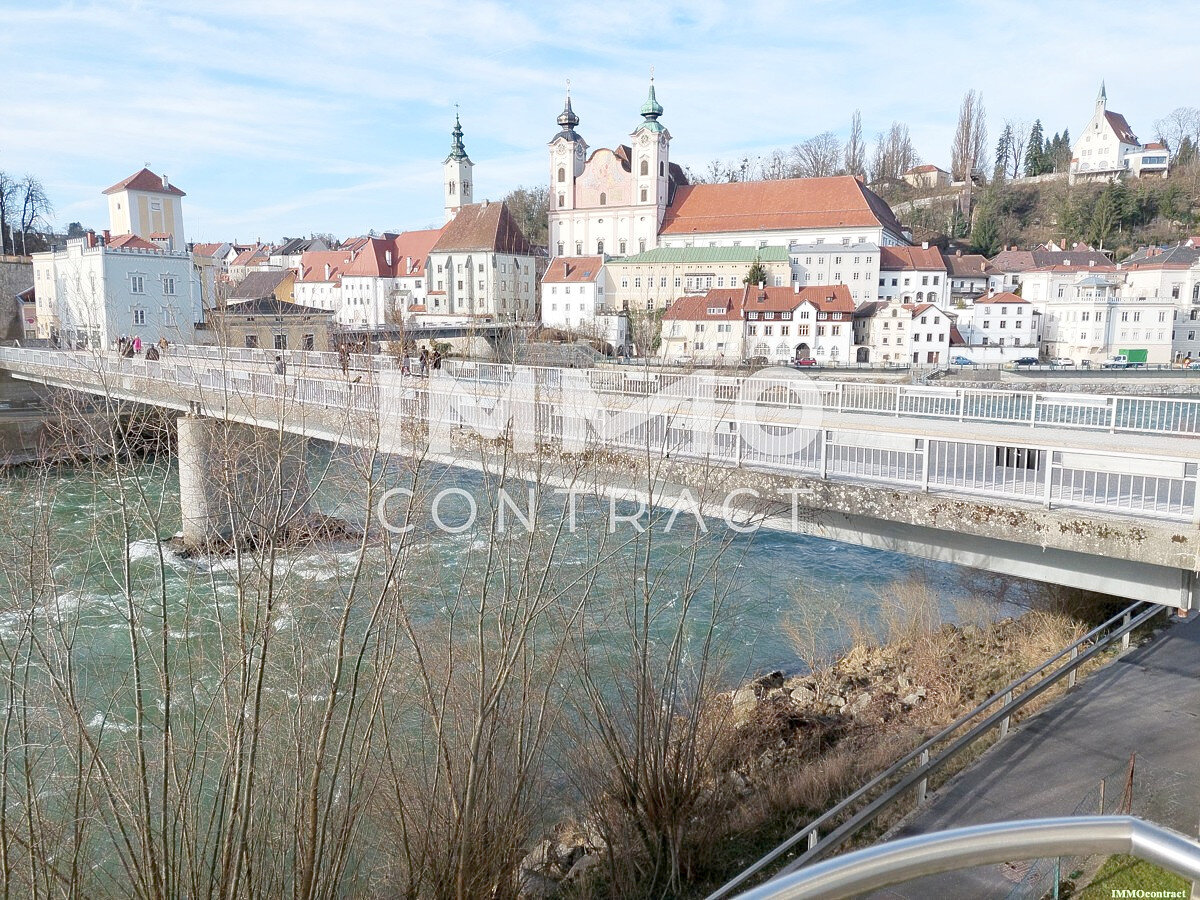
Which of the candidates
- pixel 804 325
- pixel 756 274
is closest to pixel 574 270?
pixel 756 274

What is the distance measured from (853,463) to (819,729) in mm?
4516

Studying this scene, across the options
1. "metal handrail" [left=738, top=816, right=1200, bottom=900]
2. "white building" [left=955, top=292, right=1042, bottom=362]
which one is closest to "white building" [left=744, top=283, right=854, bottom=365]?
"white building" [left=955, top=292, right=1042, bottom=362]

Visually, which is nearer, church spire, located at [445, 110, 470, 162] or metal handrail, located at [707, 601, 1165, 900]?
metal handrail, located at [707, 601, 1165, 900]

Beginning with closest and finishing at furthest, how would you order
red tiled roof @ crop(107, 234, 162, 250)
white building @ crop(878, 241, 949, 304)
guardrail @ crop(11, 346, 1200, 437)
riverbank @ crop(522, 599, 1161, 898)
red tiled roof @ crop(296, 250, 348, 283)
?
riverbank @ crop(522, 599, 1161, 898) < guardrail @ crop(11, 346, 1200, 437) < red tiled roof @ crop(107, 234, 162, 250) < white building @ crop(878, 241, 949, 304) < red tiled roof @ crop(296, 250, 348, 283)

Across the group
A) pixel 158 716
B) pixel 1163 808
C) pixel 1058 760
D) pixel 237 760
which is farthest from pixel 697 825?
pixel 158 716

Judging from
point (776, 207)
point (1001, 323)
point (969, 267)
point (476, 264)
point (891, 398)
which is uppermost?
point (776, 207)

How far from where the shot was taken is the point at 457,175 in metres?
116

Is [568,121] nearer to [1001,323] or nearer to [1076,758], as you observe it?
[1001,323]

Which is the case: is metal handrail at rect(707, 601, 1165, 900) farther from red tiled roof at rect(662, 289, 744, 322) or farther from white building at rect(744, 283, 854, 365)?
red tiled roof at rect(662, 289, 744, 322)

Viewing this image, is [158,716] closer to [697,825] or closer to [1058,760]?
[697,825]

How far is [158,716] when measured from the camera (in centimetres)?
1148

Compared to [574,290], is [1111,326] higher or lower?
lower

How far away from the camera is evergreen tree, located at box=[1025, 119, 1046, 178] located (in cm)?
13038

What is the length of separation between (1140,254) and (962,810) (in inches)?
3764
